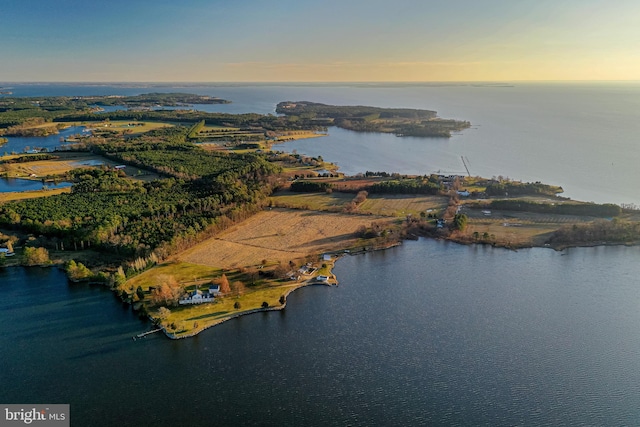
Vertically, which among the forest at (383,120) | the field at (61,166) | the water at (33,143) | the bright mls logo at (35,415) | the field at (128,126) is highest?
the forest at (383,120)

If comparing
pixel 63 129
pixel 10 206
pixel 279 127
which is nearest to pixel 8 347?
pixel 10 206

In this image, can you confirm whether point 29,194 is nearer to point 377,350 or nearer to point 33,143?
point 33,143

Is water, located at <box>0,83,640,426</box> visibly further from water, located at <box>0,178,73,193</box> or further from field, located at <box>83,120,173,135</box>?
field, located at <box>83,120,173,135</box>

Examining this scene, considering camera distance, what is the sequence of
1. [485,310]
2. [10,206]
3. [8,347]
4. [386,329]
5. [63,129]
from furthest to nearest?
1. [63,129]
2. [10,206]
3. [485,310]
4. [386,329]
5. [8,347]

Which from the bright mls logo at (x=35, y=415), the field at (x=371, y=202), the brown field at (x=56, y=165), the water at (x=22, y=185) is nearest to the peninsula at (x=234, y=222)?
the field at (x=371, y=202)

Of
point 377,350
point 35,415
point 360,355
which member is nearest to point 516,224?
point 377,350

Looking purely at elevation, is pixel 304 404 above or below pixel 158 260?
below

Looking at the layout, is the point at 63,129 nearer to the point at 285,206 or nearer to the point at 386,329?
the point at 285,206

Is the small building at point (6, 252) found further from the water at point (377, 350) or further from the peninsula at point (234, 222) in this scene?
the water at point (377, 350)

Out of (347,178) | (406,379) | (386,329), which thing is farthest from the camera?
(347,178)
